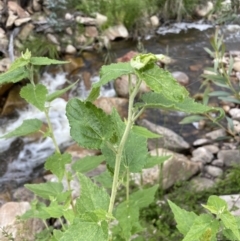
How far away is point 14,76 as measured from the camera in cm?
100

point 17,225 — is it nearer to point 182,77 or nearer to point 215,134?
point 215,134

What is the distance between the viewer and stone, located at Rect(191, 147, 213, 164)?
3.29 meters

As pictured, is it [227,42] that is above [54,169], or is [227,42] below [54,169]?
below

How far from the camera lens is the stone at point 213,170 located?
304 centimetres

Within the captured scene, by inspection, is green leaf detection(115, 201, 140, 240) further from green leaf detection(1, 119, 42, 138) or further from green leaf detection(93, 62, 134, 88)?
green leaf detection(93, 62, 134, 88)

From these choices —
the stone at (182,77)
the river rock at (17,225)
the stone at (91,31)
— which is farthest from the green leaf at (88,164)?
the stone at (91,31)

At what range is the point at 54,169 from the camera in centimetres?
120

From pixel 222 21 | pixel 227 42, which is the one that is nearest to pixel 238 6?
pixel 222 21

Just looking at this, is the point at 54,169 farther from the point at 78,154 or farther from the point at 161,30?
the point at 161,30

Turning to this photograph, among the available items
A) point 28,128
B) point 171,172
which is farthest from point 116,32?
point 28,128

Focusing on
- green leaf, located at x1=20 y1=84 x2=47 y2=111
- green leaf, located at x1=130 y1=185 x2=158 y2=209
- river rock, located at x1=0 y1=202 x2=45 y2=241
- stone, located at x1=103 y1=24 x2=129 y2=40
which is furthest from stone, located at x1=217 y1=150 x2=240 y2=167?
stone, located at x1=103 y1=24 x2=129 y2=40

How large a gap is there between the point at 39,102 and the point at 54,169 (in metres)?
0.24

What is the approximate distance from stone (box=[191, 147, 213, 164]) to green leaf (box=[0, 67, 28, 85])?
246cm

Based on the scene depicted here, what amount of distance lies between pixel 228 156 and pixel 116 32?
319 centimetres
